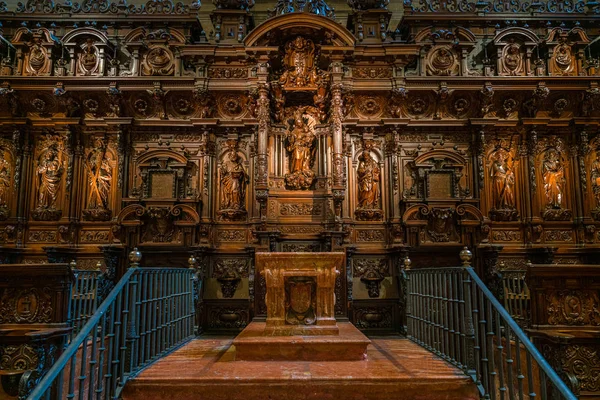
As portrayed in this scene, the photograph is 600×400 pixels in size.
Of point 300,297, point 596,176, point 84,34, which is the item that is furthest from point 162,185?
point 596,176

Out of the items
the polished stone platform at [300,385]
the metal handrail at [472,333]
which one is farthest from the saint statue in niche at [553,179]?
the polished stone platform at [300,385]

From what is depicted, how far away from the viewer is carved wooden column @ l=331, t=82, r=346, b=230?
8695 millimetres

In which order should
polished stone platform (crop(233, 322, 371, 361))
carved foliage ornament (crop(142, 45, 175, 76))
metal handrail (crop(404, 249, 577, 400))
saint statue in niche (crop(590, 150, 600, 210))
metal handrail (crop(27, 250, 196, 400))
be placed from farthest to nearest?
carved foliage ornament (crop(142, 45, 175, 76)) < saint statue in niche (crop(590, 150, 600, 210)) < polished stone platform (crop(233, 322, 371, 361)) < metal handrail (crop(404, 249, 577, 400)) < metal handrail (crop(27, 250, 196, 400))

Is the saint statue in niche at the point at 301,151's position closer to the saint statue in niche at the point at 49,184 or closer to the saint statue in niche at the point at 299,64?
the saint statue in niche at the point at 299,64

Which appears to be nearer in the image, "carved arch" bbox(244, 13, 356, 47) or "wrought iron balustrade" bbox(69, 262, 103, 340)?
"wrought iron balustrade" bbox(69, 262, 103, 340)

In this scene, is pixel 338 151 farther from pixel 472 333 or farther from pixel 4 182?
pixel 4 182

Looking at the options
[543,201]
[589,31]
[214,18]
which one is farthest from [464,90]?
[214,18]

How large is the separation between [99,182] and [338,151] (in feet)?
16.6

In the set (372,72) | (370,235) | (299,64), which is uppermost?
(299,64)

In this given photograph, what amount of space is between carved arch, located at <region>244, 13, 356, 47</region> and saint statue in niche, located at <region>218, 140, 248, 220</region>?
2.18 meters

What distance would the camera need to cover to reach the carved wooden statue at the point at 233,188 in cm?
917

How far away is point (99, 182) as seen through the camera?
9.34 m

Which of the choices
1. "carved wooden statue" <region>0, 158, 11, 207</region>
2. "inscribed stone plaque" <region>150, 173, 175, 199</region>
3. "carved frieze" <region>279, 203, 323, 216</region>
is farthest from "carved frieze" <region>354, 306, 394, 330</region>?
"carved wooden statue" <region>0, 158, 11, 207</region>

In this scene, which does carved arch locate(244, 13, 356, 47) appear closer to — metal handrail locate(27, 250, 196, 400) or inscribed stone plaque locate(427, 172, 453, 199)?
inscribed stone plaque locate(427, 172, 453, 199)
